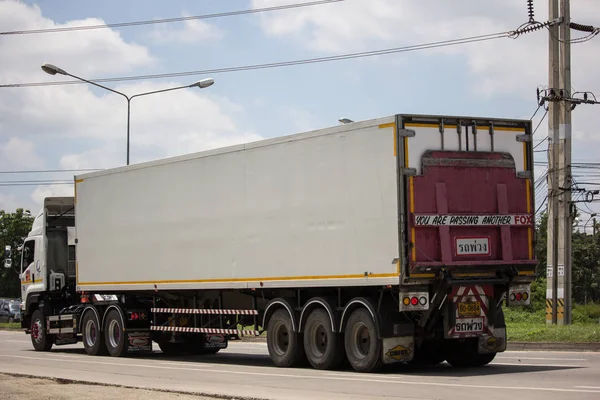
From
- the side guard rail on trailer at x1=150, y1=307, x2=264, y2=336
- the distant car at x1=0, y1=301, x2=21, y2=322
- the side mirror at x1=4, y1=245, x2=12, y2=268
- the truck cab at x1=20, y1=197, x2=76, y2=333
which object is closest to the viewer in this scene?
the side guard rail on trailer at x1=150, y1=307, x2=264, y2=336

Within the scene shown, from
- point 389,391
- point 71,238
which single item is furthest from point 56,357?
point 389,391

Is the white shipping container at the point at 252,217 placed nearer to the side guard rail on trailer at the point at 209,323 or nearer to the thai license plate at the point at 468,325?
the side guard rail on trailer at the point at 209,323

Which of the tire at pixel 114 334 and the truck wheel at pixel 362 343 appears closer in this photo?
the truck wheel at pixel 362 343

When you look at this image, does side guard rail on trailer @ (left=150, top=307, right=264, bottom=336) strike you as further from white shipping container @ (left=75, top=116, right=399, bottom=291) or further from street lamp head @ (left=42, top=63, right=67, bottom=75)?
street lamp head @ (left=42, top=63, right=67, bottom=75)

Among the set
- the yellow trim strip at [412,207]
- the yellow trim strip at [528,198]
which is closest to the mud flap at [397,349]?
the yellow trim strip at [412,207]

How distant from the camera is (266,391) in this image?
13.9 metres

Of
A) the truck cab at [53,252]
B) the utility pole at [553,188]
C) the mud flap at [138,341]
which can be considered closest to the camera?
the mud flap at [138,341]

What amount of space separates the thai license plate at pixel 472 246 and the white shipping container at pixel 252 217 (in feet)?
3.83

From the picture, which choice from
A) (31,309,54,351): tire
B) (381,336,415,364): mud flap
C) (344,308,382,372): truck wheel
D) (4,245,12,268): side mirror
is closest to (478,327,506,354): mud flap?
(381,336,415,364): mud flap

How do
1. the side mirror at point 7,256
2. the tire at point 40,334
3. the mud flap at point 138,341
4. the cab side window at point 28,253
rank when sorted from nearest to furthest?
the mud flap at point 138,341 → the tire at point 40,334 → the side mirror at point 7,256 → the cab side window at point 28,253

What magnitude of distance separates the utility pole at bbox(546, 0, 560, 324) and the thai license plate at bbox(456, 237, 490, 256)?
11.0 meters

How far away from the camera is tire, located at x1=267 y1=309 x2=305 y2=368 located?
18219 millimetres

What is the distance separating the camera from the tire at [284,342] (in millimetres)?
18219

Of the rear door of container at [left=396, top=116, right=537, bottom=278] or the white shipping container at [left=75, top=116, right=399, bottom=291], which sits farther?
the white shipping container at [left=75, top=116, right=399, bottom=291]
